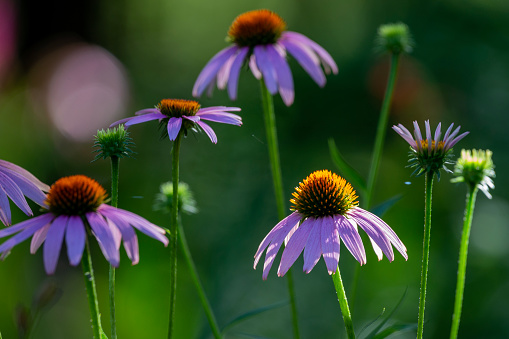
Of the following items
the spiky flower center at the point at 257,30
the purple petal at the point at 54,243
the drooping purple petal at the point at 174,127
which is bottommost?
the purple petal at the point at 54,243

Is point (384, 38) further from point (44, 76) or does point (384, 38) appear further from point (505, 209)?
point (44, 76)

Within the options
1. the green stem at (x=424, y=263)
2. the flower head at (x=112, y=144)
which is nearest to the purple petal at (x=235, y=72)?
the flower head at (x=112, y=144)

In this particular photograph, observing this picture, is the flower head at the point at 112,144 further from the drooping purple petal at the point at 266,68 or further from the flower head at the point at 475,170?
the flower head at the point at 475,170

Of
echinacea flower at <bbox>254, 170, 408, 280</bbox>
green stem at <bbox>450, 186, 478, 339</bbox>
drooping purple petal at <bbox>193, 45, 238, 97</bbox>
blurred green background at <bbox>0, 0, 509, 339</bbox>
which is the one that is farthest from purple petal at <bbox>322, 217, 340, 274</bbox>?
blurred green background at <bbox>0, 0, 509, 339</bbox>

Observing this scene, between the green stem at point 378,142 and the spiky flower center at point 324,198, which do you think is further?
the green stem at point 378,142

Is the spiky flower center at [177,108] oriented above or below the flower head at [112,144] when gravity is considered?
above

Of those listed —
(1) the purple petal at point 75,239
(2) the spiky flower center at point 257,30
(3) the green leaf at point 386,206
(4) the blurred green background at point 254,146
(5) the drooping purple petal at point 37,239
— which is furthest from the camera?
(4) the blurred green background at point 254,146

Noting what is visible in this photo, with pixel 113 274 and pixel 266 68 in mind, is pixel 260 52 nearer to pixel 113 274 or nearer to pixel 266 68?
pixel 266 68

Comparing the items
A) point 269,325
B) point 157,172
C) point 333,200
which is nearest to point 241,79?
point 157,172
